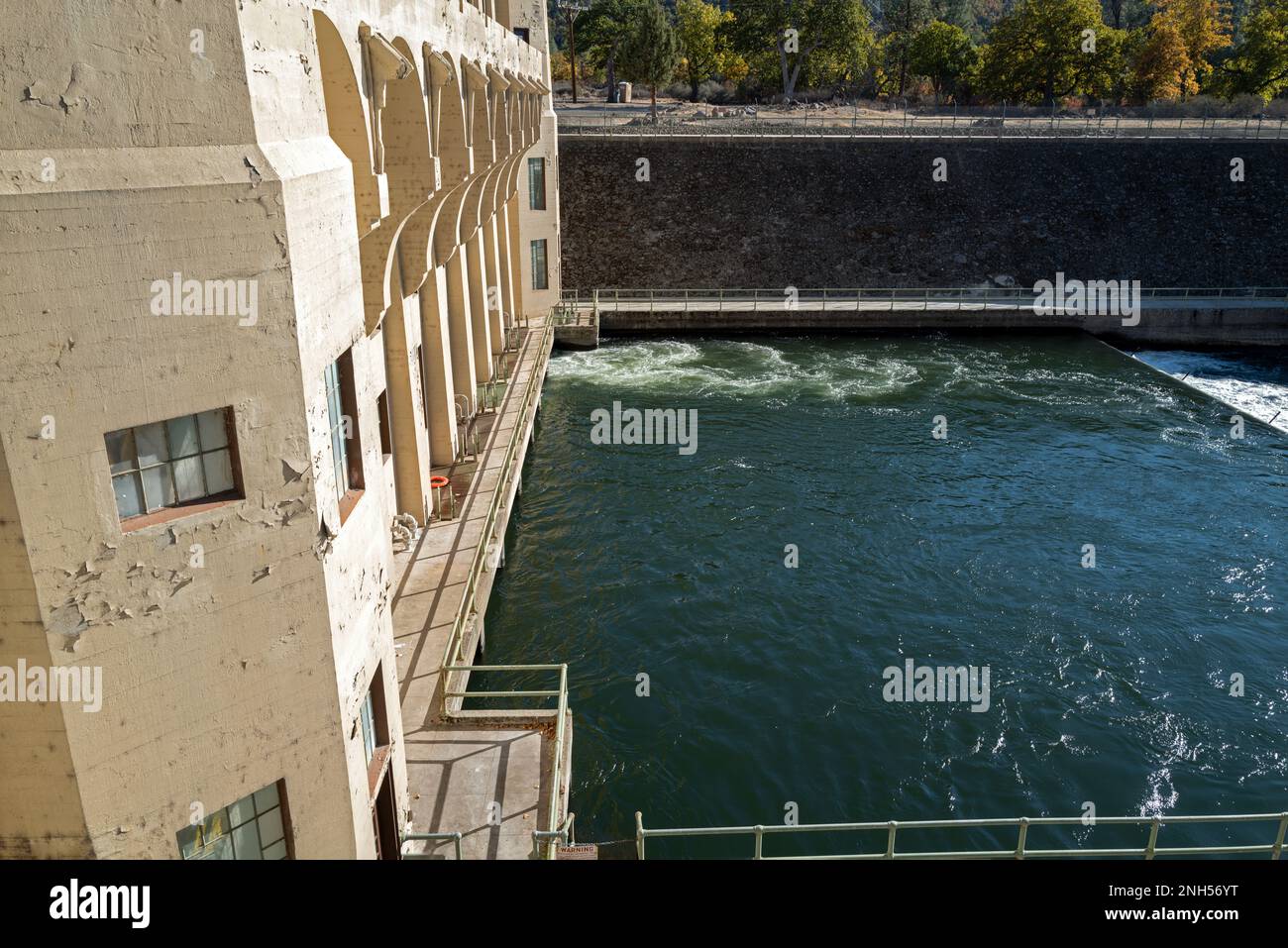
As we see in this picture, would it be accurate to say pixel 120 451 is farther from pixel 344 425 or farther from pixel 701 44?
pixel 701 44

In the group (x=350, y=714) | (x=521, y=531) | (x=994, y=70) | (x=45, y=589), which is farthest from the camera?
(x=994, y=70)

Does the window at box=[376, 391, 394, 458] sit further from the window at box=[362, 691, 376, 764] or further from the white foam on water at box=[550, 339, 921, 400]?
the white foam on water at box=[550, 339, 921, 400]

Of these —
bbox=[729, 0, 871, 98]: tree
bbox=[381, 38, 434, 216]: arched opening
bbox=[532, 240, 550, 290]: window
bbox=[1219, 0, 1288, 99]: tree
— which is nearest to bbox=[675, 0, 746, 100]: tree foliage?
bbox=[729, 0, 871, 98]: tree

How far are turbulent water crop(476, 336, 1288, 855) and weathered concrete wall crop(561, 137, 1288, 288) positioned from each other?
14.4 metres

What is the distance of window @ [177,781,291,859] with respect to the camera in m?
7.54

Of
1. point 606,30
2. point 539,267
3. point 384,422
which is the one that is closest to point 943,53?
point 606,30

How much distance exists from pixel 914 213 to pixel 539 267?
19.4m

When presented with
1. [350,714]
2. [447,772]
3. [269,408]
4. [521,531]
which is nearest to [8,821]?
[350,714]

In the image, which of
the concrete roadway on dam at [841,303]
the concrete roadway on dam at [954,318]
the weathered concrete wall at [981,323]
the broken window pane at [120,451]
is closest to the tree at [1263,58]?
the concrete roadway on dam at [841,303]

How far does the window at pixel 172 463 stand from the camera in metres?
6.59

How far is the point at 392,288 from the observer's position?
17.1m

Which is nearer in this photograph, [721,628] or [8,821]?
[8,821]

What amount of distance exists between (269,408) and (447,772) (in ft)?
21.7
